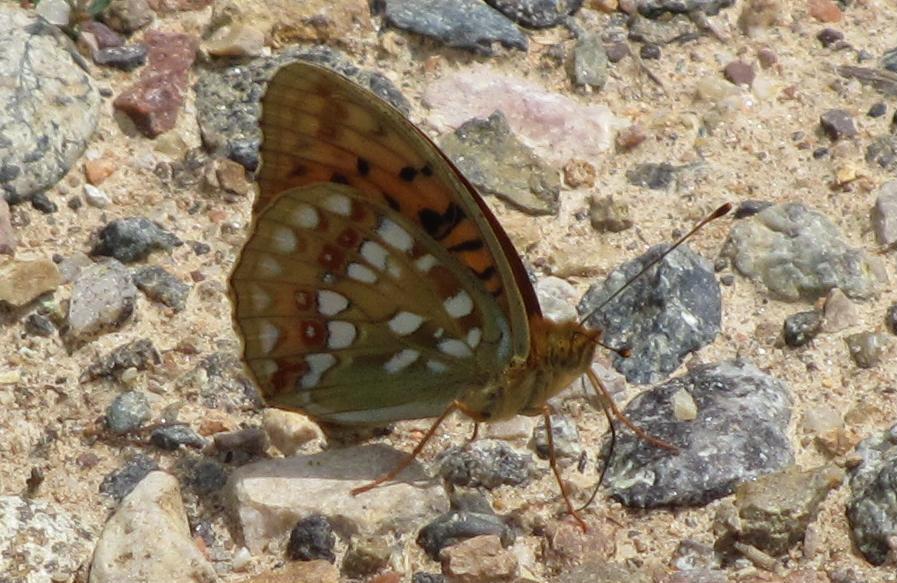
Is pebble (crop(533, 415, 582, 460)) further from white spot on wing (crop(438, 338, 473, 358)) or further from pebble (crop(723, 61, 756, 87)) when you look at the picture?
pebble (crop(723, 61, 756, 87))

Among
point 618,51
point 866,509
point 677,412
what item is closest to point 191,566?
point 677,412

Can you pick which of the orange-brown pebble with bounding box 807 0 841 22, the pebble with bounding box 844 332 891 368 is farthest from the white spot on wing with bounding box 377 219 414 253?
the orange-brown pebble with bounding box 807 0 841 22

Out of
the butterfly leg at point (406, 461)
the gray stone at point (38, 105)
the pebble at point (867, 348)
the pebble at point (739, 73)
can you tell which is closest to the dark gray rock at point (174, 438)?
the butterfly leg at point (406, 461)

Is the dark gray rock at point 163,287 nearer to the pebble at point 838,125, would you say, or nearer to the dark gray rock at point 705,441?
the dark gray rock at point 705,441

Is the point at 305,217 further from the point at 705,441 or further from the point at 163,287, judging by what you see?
the point at 705,441

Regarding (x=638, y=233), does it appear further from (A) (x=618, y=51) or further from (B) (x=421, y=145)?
(B) (x=421, y=145)

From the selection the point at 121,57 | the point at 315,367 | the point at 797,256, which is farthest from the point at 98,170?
the point at 797,256
